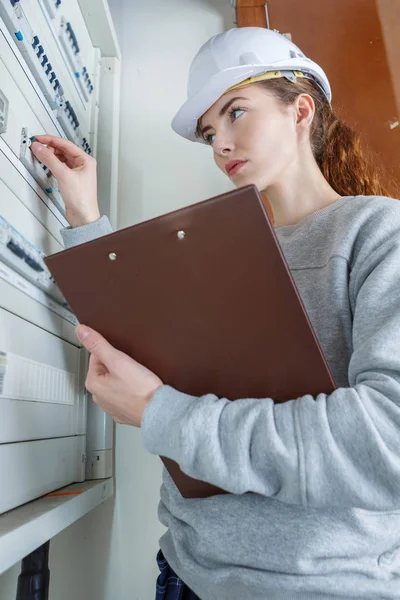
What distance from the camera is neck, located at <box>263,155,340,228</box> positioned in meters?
0.96

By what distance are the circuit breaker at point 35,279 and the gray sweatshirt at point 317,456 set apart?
28 centimetres

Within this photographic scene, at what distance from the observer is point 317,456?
19.8 inches

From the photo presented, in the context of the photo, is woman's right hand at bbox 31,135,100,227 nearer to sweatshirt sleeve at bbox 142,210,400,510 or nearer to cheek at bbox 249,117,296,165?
cheek at bbox 249,117,296,165

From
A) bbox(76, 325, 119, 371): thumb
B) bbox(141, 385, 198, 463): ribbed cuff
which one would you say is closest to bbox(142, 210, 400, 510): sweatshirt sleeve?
bbox(141, 385, 198, 463): ribbed cuff

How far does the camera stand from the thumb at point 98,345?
0.66 m

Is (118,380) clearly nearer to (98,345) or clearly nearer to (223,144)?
(98,345)

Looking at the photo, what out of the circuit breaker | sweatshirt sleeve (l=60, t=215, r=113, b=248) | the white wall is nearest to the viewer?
the circuit breaker

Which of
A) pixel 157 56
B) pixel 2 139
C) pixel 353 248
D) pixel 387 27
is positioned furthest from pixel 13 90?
pixel 387 27

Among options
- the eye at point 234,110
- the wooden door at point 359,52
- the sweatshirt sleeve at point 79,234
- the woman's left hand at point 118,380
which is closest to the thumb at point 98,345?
the woman's left hand at point 118,380

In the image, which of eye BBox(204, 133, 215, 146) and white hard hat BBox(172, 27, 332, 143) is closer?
white hard hat BBox(172, 27, 332, 143)

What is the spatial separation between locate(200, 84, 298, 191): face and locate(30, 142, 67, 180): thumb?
13.1 inches

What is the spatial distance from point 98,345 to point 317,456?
33cm

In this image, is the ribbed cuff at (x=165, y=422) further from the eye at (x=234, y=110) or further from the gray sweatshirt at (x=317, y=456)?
the eye at (x=234, y=110)

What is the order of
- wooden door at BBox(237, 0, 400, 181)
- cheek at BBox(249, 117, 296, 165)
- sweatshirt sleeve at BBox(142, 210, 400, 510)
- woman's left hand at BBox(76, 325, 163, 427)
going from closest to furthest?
1. sweatshirt sleeve at BBox(142, 210, 400, 510)
2. woman's left hand at BBox(76, 325, 163, 427)
3. cheek at BBox(249, 117, 296, 165)
4. wooden door at BBox(237, 0, 400, 181)
